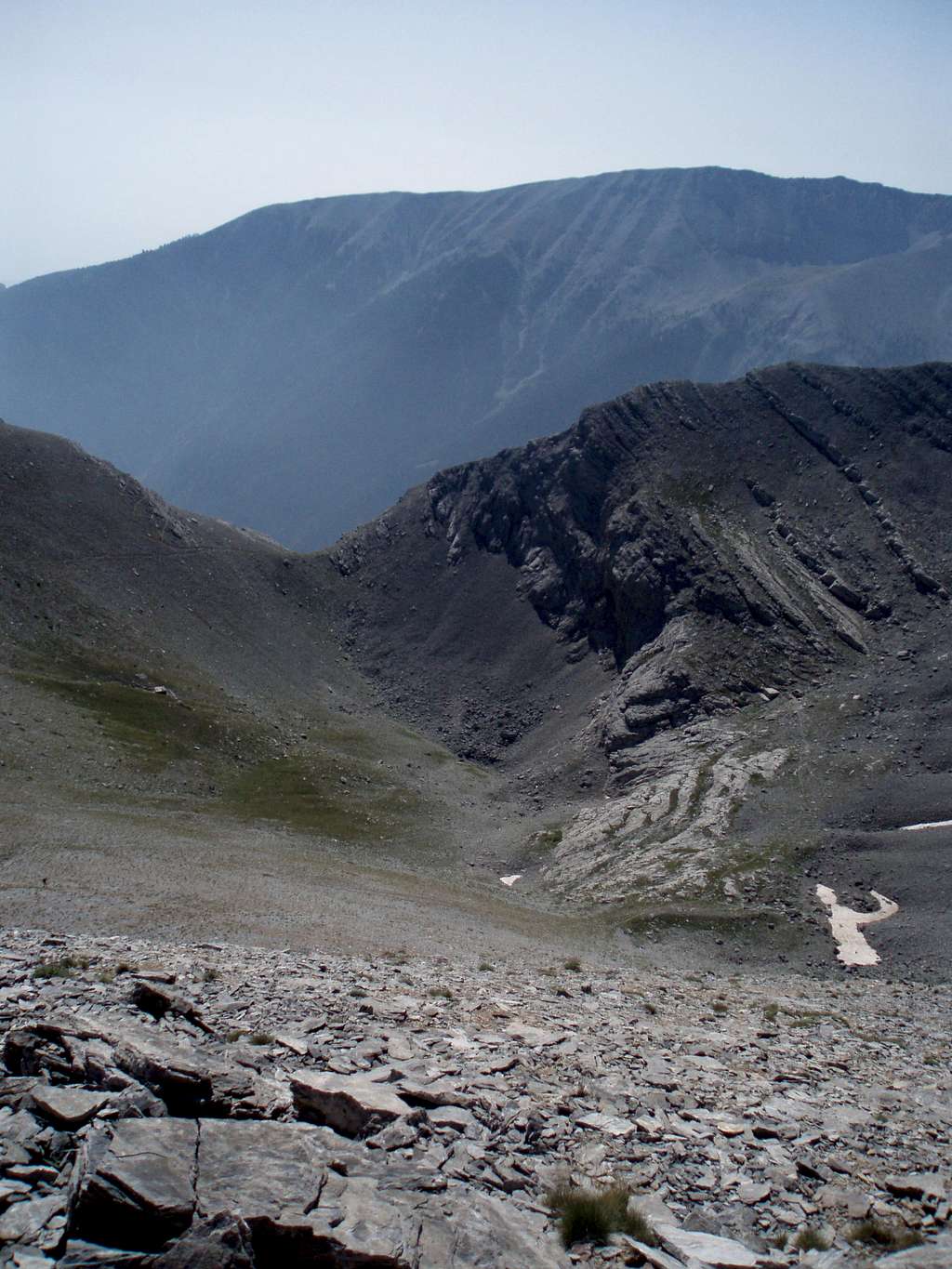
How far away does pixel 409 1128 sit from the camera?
1234cm

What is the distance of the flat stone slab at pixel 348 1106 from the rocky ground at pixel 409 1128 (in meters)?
0.04

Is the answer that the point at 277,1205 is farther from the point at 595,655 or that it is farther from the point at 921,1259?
the point at 595,655

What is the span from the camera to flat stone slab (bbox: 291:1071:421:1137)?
12.3 meters

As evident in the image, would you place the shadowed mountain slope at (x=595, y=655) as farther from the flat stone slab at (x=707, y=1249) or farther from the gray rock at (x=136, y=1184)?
the gray rock at (x=136, y=1184)

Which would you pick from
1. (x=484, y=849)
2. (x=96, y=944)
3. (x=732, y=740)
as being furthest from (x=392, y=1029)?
(x=732, y=740)

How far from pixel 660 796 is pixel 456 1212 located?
5753 cm

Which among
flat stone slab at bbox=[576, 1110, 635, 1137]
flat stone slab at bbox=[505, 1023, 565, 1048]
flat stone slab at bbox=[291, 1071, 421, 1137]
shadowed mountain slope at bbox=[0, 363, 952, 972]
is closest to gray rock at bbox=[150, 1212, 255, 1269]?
flat stone slab at bbox=[291, 1071, 421, 1137]

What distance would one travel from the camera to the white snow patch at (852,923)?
43.7 m

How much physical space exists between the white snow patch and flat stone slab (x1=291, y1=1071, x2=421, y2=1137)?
3681 centimetres

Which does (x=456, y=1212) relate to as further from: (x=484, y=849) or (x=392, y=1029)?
(x=484, y=849)

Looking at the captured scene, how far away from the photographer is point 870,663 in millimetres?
78250

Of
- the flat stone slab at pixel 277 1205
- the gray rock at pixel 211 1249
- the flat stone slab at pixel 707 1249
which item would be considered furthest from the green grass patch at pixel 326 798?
the gray rock at pixel 211 1249

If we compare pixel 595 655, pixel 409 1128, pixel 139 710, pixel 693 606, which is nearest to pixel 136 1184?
pixel 409 1128

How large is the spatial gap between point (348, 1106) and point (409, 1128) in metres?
0.91
